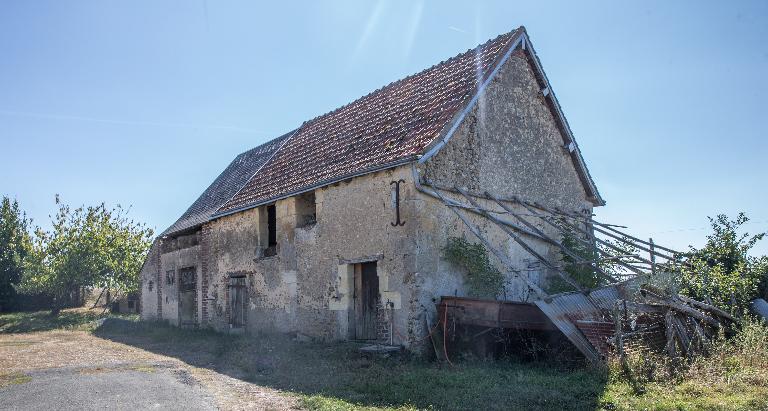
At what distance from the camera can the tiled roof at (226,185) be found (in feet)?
61.5

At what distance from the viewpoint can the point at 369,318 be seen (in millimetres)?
12367

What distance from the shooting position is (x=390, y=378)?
28.9 feet

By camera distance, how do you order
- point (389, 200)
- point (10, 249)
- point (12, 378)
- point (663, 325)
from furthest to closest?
point (10, 249), point (389, 200), point (12, 378), point (663, 325)

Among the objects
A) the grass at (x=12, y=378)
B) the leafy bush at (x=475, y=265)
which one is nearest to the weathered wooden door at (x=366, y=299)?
the leafy bush at (x=475, y=265)

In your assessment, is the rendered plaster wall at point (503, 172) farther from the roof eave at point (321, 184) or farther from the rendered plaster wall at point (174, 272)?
the rendered plaster wall at point (174, 272)

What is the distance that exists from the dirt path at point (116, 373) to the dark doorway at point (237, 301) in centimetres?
277

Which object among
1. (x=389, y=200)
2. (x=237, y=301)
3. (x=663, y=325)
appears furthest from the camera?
(x=237, y=301)

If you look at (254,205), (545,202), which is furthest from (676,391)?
(254,205)

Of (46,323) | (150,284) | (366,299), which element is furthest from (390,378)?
(46,323)

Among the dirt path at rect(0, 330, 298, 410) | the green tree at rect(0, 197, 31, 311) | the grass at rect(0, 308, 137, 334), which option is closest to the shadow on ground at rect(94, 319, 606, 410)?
the dirt path at rect(0, 330, 298, 410)

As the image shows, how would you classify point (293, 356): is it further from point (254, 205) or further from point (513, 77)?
point (513, 77)

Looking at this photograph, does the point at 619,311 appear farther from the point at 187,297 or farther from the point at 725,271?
the point at 187,297

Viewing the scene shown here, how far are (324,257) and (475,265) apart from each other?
348 centimetres

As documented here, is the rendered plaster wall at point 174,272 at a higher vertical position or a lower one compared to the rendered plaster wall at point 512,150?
lower
